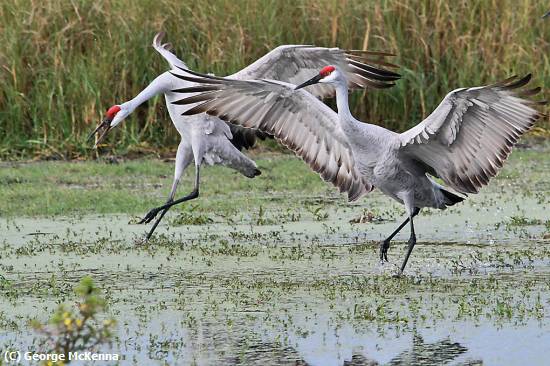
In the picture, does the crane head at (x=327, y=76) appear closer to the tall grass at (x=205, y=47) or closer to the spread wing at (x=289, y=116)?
the spread wing at (x=289, y=116)

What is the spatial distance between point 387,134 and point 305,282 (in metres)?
1.15

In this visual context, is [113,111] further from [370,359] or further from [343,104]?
[370,359]

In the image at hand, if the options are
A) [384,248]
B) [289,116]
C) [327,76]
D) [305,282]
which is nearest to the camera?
[305,282]

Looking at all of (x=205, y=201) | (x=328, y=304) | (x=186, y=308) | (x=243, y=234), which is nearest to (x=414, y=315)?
(x=328, y=304)

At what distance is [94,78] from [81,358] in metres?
7.11

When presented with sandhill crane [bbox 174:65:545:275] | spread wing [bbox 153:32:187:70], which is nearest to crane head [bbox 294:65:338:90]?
sandhill crane [bbox 174:65:545:275]

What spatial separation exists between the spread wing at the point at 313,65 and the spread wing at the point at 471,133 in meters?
1.48

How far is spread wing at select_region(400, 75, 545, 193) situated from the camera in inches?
289

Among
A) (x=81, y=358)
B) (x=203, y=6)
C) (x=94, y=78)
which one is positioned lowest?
(x=81, y=358)

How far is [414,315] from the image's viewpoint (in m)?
6.41

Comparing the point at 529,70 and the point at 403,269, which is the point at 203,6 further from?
the point at 403,269

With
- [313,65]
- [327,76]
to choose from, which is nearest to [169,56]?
[313,65]

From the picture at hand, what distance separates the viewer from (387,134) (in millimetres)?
7879
